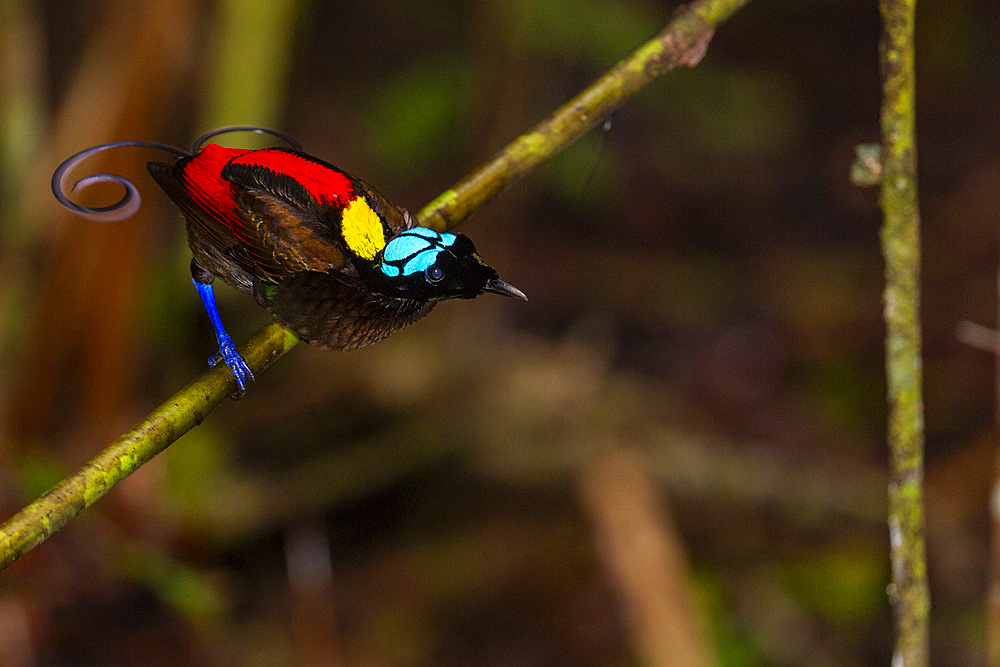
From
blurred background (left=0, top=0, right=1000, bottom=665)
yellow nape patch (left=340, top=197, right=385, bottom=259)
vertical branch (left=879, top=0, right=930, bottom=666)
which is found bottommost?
vertical branch (left=879, top=0, right=930, bottom=666)

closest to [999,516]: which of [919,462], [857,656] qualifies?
[919,462]

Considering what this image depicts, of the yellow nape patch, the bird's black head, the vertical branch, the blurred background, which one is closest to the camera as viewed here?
the bird's black head

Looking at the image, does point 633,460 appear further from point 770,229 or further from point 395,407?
point 770,229

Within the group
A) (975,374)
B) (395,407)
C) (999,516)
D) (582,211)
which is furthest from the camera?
(582,211)

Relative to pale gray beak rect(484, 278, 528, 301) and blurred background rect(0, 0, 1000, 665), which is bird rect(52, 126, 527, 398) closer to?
pale gray beak rect(484, 278, 528, 301)

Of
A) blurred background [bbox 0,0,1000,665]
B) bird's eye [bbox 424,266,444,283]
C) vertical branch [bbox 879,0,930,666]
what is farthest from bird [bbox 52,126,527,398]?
blurred background [bbox 0,0,1000,665]

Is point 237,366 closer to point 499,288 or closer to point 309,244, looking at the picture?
point 309,244

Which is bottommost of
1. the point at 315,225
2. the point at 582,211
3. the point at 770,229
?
the point at 315,225
